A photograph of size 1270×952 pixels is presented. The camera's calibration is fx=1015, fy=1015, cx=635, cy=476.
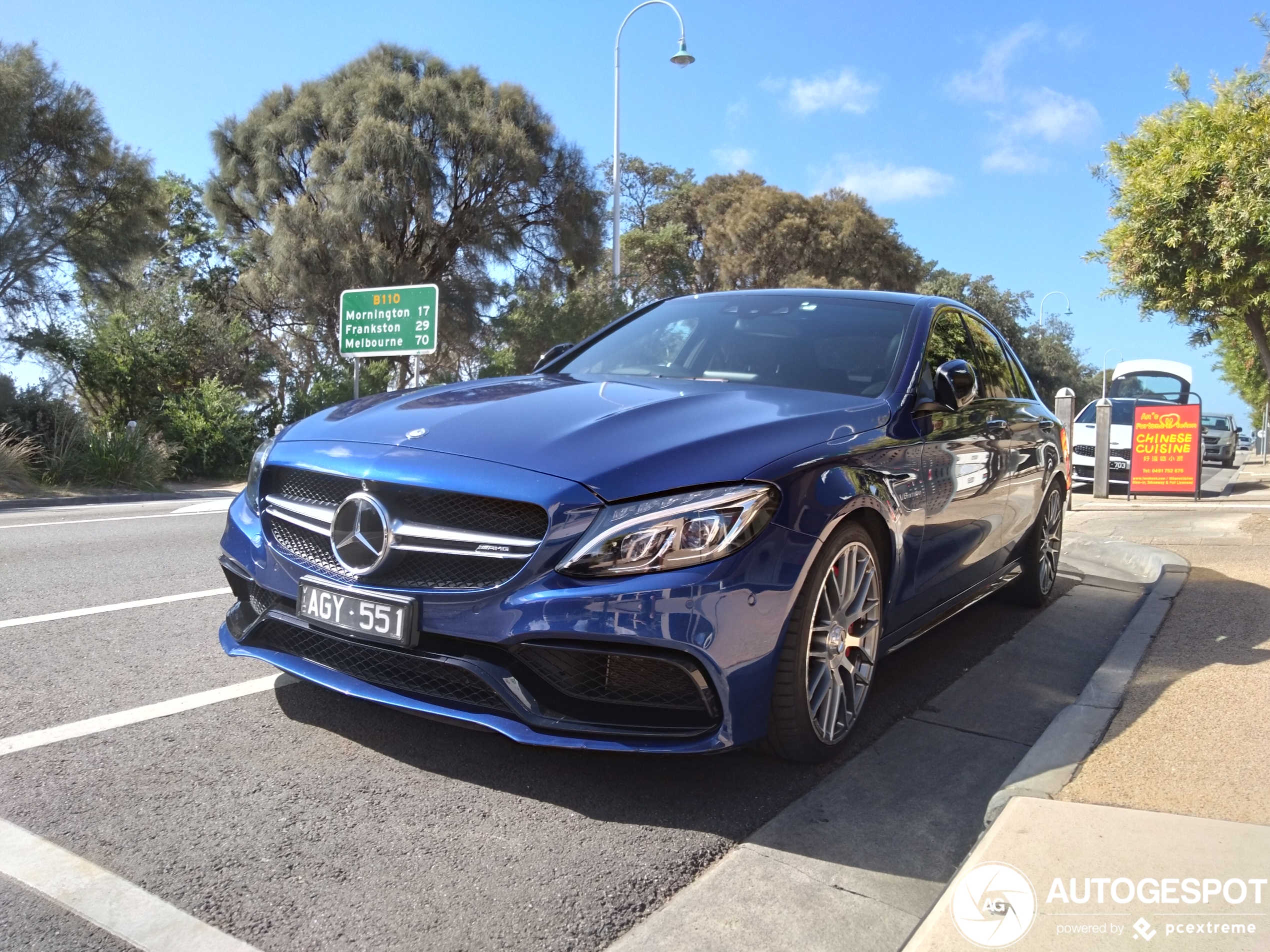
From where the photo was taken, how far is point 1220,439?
26484mm

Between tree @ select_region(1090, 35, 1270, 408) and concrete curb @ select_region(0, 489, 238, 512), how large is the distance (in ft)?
45.5

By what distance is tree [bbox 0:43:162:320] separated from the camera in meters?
19.0

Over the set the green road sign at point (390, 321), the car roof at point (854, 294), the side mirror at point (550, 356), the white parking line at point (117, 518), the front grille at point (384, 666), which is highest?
the green road sign at point (390, 321)

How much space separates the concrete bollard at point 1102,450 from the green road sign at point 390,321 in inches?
426

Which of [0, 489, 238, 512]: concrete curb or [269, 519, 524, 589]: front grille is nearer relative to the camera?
[269, 519, 524, 589]: front grille

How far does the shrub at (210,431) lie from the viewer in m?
17.2

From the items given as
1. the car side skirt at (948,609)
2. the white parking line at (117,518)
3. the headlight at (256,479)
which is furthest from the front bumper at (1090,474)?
the headlight at (256,479)

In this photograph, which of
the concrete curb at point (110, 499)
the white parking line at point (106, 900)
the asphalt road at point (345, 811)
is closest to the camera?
the white parking line at point (106, 900)

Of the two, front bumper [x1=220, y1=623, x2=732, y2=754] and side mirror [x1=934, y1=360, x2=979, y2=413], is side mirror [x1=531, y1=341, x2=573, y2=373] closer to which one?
side mirror [x1=934, y1=360, x2=979, y2=413]

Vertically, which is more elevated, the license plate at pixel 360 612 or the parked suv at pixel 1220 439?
the license plate at pixel 360 612

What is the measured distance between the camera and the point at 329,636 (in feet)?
9.52

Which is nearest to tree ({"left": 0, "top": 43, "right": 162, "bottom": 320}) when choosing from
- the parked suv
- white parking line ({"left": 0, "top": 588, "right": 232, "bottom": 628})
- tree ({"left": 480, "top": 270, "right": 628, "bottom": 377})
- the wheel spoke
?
tree ({"left": 480, "top": 270, "right": 628, "bottom": 377})

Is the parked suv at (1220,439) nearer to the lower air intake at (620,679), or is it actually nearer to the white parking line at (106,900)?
the lower air intake at (620,679)

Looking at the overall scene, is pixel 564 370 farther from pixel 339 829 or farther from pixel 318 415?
pixel 339 829
